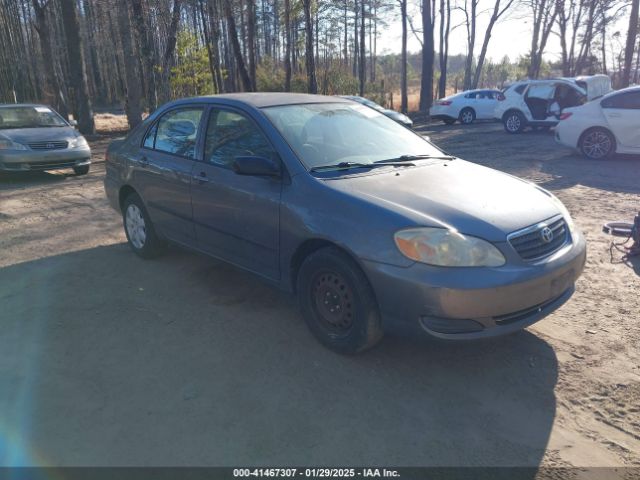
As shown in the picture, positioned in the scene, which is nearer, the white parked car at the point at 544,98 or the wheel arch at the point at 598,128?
the wheel arch at the point at 598,128

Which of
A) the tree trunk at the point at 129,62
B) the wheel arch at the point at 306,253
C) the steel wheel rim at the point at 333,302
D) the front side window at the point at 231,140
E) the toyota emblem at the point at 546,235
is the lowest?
the steel wheel rim at the point at 333,302

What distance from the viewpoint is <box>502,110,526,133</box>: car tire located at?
53.0ft

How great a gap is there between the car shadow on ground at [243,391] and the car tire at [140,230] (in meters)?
0.97

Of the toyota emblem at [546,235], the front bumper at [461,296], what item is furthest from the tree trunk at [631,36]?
the front bumper at [461,296]

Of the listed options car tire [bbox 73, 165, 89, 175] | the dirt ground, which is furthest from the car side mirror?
car tire [bbox 73, 165, 89, 175]

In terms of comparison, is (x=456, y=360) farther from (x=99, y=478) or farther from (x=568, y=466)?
(x=99, y=478)

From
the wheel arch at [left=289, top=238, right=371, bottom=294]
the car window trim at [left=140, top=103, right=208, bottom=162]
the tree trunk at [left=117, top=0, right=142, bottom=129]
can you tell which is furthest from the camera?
the tree trunk at [left=117, top=0, right=142, bottom=129]

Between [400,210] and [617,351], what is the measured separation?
6.07 ft

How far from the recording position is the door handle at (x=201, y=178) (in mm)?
4421

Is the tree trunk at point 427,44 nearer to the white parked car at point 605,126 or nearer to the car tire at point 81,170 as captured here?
the white parked car at point 605,126

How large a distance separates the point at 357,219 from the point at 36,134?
9.09m

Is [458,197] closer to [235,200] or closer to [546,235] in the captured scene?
[546,235]

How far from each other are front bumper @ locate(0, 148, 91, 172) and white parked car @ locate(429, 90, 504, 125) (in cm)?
1489

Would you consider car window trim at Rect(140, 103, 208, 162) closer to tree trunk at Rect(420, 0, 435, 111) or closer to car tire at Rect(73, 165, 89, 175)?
car tire at Rect(73, 165, 89, 175)
